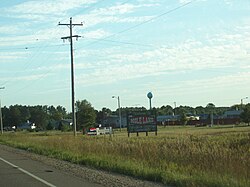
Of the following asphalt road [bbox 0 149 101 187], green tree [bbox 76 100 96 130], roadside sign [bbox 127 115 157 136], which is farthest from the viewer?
green tree [bbox 76 100 96 130]

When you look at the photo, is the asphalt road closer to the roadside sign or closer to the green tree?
the roadside sign

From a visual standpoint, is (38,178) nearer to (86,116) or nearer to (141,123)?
(141,123)

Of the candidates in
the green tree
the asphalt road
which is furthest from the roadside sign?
the green tree

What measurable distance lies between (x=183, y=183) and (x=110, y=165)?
6782 millimetres

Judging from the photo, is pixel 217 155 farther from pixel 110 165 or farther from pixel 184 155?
pixel 110 165

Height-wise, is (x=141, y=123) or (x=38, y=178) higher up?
(x=141, y=123)

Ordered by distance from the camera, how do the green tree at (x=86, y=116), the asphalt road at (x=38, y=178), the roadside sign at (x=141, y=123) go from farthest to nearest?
the green tree at (x=86, y=116), the roadside sign at (x=141, y=123), the asphalt road at (x=38, y=178)

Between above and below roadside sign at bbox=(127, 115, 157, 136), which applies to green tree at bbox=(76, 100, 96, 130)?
above

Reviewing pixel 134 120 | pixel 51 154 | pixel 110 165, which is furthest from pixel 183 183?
pixel 134 120

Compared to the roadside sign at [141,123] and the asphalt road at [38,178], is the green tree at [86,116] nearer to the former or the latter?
the roadside sign at [141,123]

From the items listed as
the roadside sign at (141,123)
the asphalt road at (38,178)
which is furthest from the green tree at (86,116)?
the asphalt road at (38,178)

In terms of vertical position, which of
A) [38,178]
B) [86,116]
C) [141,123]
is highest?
[86,116]

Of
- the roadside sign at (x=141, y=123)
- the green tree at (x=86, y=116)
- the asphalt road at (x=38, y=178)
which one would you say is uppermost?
the green tree at (x=86, y=116)

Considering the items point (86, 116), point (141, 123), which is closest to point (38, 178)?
point (141, 123)
